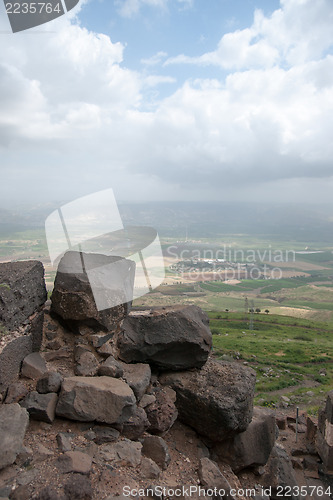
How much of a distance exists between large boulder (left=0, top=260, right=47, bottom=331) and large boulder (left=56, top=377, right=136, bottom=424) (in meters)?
1.58

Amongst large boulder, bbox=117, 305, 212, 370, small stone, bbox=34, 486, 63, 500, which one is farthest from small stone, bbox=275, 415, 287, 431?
small stone, bbox=34, 486, 63, 500

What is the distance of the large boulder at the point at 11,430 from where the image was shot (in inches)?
177

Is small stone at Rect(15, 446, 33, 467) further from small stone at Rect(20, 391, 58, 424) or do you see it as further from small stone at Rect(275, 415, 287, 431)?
small stone at Rect(275, 415, 287, 431)

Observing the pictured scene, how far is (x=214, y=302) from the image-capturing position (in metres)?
64.2

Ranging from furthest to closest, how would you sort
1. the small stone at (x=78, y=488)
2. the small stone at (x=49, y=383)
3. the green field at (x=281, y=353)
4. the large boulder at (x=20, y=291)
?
the green field at (x=281, y=353), the large boulder at (x=20, y=291), the small stone at (x=49, y=383), the small stone at (x=78, y=488)

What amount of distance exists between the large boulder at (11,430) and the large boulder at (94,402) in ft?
2.26

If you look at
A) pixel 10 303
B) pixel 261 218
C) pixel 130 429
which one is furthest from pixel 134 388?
pixel 261 218

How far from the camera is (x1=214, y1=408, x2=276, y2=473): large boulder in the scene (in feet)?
23.8

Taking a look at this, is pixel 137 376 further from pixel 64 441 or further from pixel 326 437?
pixel 326 437

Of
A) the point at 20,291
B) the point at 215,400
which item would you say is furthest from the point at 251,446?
the point at 20,291

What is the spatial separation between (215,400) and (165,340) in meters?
1.63

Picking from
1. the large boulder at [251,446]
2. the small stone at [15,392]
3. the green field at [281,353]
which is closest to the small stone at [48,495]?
the small stone at [15,392]

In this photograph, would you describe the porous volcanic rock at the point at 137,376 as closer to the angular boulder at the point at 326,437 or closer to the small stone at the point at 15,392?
the small stone at the point at 15,392

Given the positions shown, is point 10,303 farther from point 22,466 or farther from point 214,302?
point 214,302
